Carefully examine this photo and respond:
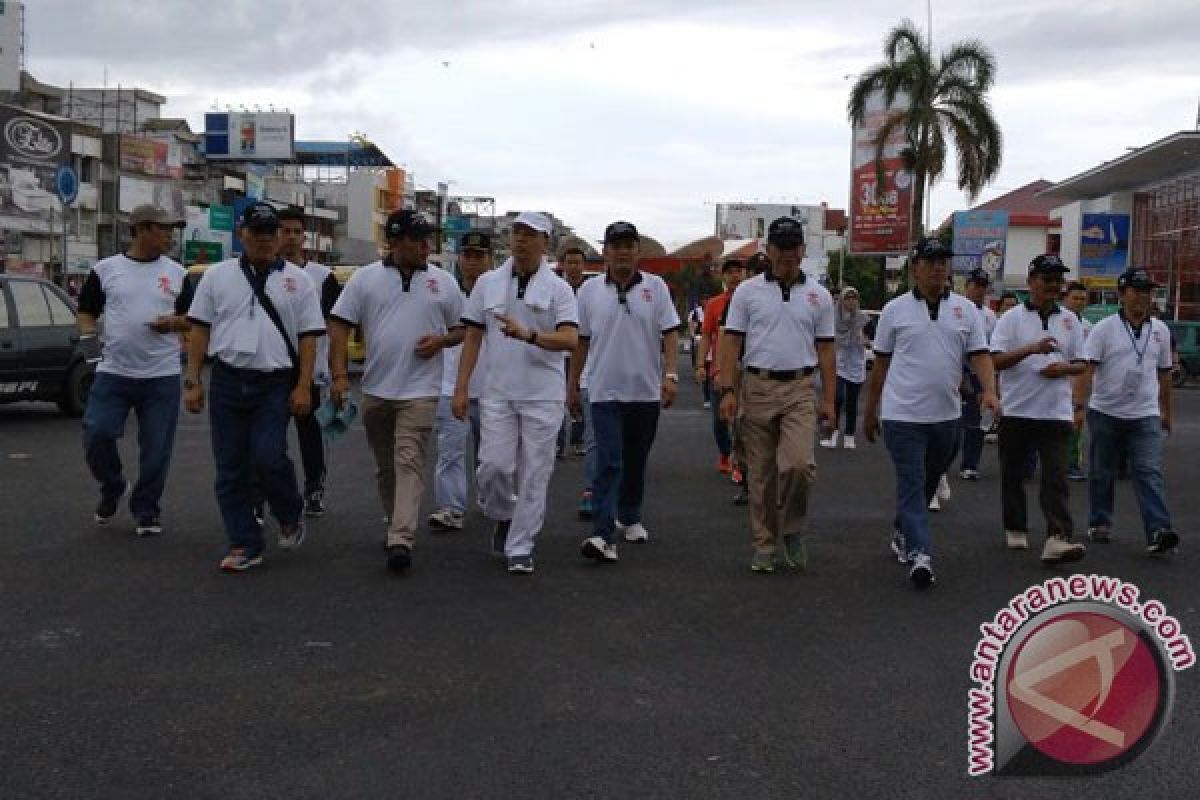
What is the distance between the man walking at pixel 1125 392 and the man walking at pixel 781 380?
2.10 metres

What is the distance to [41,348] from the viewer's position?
46.3 feet

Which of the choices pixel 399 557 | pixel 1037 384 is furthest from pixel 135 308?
pixel 1037 384

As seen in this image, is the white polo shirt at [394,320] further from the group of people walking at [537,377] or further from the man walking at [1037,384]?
the man walking at [1037,384]

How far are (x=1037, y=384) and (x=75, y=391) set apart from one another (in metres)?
10.9

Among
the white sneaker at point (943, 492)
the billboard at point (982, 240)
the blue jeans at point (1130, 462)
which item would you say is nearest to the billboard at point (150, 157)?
the billboard at point (982, 240)

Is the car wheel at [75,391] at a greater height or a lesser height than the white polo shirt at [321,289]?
lesser

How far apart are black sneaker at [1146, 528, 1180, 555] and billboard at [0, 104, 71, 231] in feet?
138

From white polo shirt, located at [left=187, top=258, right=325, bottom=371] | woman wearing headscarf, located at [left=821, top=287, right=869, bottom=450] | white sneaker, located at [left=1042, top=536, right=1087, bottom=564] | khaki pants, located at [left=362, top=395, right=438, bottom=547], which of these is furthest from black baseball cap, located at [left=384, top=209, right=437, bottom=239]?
woman wearing headscarf, located at [left=821, top=287, right=869, bottom=450]

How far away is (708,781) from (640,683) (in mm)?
995

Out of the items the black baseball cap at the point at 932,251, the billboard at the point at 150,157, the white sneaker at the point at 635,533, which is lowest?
the white sneaker at the point at 635,533

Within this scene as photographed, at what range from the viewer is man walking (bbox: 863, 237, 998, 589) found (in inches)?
268

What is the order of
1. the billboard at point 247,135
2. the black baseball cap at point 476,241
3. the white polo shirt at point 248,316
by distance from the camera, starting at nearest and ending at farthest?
1. the white polo shirt at point 248,316
2. the black baseball cap at point 476,241
3. the billboard at point 247,135

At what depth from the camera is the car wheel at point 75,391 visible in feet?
47.4

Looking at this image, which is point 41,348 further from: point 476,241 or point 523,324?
point 523,324
